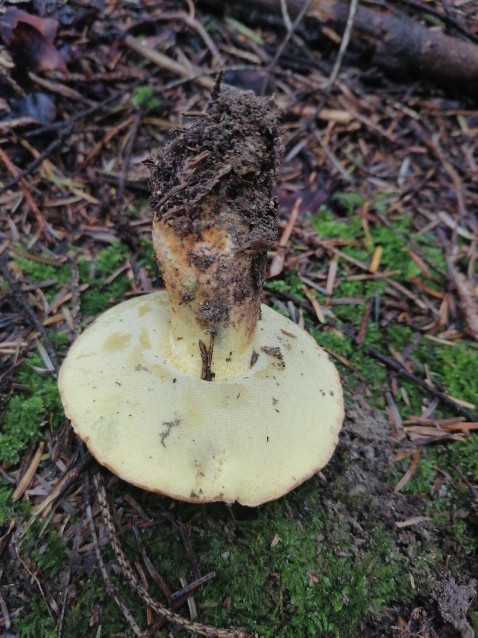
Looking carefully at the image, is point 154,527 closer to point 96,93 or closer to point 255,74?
point 96,93

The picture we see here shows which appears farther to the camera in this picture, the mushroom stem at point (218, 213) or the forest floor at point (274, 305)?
the forest floor at point (274, 305)

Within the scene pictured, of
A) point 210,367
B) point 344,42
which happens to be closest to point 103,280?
point 210,367

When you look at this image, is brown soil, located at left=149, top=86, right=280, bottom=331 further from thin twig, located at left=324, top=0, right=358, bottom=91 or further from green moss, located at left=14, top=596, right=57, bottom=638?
thin twig, located at left=324, top=0, right=358, bottom=91

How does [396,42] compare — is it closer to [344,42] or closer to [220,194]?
[344,42]

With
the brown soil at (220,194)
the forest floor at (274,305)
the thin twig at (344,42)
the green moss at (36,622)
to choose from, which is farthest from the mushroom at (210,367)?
the thin twig at (344,42)

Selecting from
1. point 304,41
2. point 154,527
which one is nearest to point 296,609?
point 154,527

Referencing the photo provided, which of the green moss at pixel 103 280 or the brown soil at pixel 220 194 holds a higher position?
the brown soil at pixel 220 194

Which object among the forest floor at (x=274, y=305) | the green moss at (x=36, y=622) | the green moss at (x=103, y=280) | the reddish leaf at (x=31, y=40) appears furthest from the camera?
the reddish leaf at (x=31, y=40)

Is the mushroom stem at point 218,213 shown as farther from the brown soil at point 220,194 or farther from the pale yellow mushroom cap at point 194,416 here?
the pale yellow mushroom cap at point 194,416
